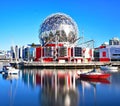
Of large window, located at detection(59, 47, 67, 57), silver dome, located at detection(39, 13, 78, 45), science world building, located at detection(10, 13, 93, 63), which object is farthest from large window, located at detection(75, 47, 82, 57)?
silver dome, located at detection(39, 13, 78, 45)

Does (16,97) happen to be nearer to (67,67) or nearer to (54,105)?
(54,105)

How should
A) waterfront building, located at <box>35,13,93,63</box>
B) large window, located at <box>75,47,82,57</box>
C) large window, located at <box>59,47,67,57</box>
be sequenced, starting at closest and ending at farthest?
large window, located at <box>59,47,67,57</box> → waterfront building, located at <box>35,13,93,63</box> → large window, located at <box>75,47,82,57</box>

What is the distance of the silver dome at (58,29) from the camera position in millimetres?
129375

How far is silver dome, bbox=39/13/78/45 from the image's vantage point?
129 m

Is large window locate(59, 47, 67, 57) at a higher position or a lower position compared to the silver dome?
lower

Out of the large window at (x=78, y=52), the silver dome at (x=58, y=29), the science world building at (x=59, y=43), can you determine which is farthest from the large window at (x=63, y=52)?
the silver dome at (x=58, y=29)

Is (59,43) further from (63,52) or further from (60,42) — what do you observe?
(63,52)

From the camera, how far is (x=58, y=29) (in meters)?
129

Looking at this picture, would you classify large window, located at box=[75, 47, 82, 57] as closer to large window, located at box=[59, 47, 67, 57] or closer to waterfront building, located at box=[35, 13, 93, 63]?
waterfront building, located at box=[35, 13, 93, 63]

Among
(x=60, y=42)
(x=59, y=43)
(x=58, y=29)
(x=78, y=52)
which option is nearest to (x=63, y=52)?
(x=78, y=52)

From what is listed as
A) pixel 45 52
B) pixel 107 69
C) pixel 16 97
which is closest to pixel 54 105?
pixel 16 97

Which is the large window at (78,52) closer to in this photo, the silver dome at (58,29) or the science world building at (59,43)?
the science world building at (59,43)

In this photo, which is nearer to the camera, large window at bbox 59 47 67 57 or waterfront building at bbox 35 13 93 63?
large window at bbox 59 47 67 57

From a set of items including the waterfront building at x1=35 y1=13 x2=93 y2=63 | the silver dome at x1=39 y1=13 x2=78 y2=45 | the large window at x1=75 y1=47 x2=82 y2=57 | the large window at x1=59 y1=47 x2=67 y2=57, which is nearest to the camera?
the large window at x1=59 y1=47 x2=67 y2=57
